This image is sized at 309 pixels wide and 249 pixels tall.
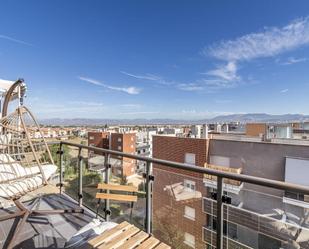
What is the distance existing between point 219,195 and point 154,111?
43.1 m

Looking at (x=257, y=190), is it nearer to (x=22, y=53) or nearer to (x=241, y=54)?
(x=22, y=53)

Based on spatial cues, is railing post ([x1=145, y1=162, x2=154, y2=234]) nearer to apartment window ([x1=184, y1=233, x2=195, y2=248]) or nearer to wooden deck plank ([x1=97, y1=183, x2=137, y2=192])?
wooden deck plank ([x1=97, y1=183, x2=137, y2=192])

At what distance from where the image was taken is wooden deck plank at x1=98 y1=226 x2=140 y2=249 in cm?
146

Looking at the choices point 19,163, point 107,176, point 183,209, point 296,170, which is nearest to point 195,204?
point 183,209

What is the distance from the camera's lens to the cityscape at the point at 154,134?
1949 millimetres

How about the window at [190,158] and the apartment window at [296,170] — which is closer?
the apartment window at [296,170]

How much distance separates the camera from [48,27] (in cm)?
1296

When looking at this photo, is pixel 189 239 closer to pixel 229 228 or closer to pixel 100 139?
pixel 229 228

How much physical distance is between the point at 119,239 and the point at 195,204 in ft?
3.90

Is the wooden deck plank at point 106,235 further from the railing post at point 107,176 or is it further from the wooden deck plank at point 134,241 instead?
the railing post at point 107,176

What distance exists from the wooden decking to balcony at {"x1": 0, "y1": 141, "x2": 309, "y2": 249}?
0.42 meters

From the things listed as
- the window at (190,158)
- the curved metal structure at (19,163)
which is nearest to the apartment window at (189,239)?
the curved metal structure at (19,163)

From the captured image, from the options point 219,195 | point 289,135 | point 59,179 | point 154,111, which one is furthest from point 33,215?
point 154,111

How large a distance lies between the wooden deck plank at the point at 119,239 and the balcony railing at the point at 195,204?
440mm
